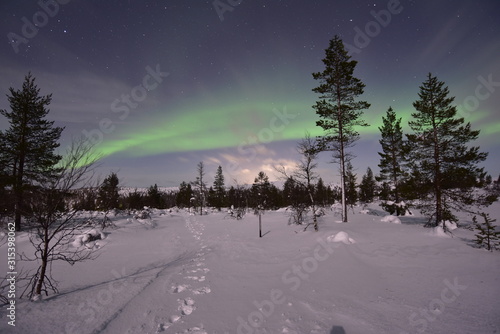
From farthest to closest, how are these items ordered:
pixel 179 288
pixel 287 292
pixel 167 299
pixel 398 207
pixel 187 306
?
pixel 398 207 → pixel 179 288 → pixel 287 292 → pixel 167 299 → pixel 187 306

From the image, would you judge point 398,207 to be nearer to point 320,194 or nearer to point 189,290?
point 189,290

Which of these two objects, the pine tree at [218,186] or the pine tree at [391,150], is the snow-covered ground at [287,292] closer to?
the pine tree at [391,150]

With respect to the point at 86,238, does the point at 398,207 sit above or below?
above

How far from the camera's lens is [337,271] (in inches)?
256

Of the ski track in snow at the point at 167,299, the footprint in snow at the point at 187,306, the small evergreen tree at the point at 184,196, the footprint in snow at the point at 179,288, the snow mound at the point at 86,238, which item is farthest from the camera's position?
the small evergreen tree at the point at 184,196

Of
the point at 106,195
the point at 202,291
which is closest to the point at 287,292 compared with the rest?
the point at 202,291

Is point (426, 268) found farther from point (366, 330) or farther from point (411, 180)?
point (411, 180)

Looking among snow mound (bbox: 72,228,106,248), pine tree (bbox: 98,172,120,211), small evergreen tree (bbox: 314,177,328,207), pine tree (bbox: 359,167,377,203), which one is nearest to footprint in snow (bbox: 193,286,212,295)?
pine tree (bbox: 98,172,120,211)

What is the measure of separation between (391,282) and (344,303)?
200 cm

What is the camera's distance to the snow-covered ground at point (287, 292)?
3.69 meters

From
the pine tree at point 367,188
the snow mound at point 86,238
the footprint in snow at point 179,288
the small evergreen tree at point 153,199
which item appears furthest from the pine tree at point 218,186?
the footprint in snow at point 179,288

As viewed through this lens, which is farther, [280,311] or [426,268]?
[426,268]

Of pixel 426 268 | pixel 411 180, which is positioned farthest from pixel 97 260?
pixel 411 180

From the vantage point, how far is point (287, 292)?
5227 mm
